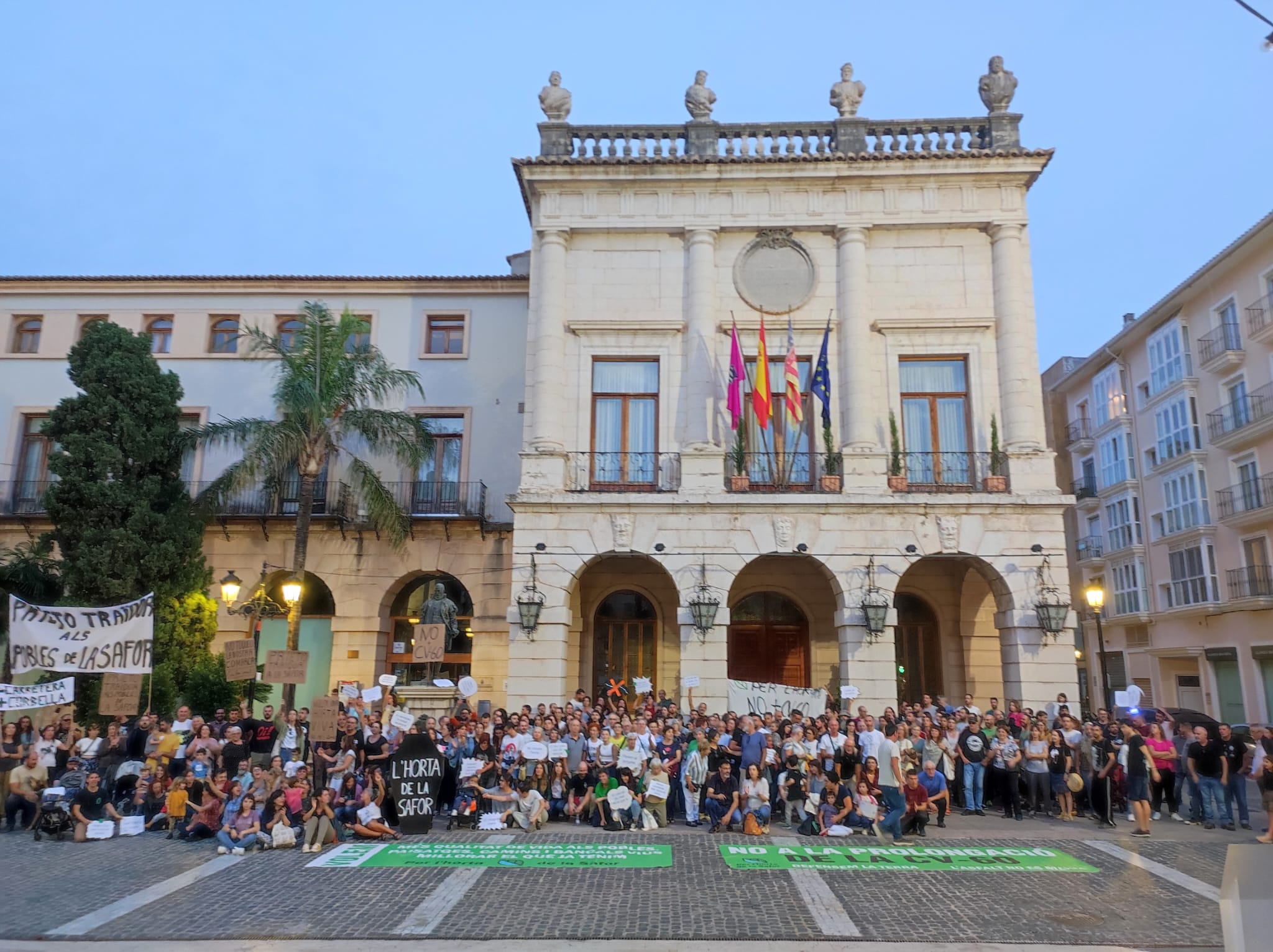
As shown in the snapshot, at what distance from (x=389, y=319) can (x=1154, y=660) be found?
33238 mm

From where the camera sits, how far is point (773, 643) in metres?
23.1

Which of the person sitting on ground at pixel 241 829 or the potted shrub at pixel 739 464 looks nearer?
the person sitting on ground at pixel 241 829

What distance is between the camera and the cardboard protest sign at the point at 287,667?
15.8m

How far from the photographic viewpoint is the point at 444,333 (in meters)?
26.7

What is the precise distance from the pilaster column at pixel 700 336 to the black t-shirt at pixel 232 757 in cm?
1140

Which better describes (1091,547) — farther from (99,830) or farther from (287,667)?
(99,830)

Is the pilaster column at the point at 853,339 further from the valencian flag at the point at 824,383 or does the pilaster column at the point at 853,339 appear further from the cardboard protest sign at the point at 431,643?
the cardboard protest sign at the point at 431,643

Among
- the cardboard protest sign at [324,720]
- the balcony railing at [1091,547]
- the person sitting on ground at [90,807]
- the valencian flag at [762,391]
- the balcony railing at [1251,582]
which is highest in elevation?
the valencian flag at [762,391]

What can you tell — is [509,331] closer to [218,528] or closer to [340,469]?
[340,469]

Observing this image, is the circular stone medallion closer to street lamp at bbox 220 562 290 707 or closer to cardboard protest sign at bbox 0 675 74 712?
street lamp at bbox 220 562 290 707

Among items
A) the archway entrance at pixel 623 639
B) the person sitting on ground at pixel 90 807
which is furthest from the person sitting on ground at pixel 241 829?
the archway entrance at pixel 623 639

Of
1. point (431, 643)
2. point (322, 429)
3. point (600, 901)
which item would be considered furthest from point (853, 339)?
point (600, 901)

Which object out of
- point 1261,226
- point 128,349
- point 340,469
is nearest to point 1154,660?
point 1261,226

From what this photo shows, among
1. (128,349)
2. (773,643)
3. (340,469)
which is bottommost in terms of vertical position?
(773,643)
